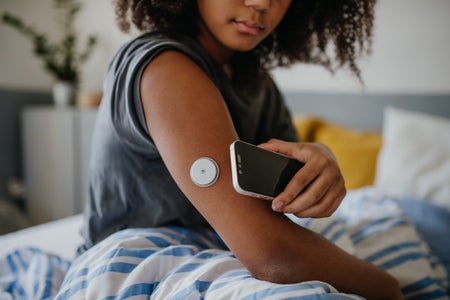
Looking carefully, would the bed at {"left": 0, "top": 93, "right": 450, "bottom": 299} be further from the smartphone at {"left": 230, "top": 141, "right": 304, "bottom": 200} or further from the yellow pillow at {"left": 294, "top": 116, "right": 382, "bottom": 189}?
the smartphone at {"left": 230, "top": 141, "right": 304, "bottom": 200}

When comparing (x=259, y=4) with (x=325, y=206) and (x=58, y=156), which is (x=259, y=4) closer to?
(x=325, y=206)

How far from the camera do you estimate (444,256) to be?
0.94 metres

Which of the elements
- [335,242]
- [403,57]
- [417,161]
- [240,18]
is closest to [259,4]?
[240,18]

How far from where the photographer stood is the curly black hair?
0.76 metres

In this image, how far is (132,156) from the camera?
2.12ft

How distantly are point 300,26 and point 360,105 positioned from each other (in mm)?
1023

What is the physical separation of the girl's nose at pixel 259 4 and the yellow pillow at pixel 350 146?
3.32 ft

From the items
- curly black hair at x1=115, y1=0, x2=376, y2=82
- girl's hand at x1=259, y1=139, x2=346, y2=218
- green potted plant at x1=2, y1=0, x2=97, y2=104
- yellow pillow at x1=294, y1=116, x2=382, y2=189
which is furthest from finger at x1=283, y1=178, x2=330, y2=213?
green potted plant at x1=2, y1=0, x2=97, y2=104

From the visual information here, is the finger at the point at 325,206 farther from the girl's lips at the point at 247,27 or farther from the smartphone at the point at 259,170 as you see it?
the girl's lips at the point at 247,27

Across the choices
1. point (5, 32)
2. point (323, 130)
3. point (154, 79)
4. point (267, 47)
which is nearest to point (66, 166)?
point (5, 32)

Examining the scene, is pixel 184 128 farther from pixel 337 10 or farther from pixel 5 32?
pixel 5 32

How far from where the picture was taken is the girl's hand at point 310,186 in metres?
0.52

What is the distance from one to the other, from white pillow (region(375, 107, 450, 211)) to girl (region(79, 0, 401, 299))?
0.85m

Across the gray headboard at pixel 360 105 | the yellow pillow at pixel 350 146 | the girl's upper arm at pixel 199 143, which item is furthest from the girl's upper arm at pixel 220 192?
the gray headboard at pixel 360 105
